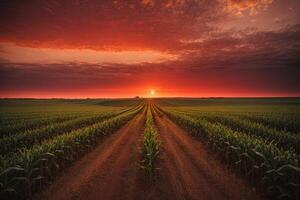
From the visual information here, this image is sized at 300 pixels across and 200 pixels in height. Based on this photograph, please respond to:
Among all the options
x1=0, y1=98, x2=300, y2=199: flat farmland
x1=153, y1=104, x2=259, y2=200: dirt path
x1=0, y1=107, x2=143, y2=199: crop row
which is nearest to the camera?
x1=0, y1=107, x2=143, y2=199: crop row

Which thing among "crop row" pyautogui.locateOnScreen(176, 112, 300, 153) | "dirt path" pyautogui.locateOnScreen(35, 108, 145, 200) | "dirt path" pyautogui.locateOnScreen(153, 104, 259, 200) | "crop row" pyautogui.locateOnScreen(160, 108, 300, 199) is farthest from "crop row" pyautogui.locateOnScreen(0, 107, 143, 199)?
"crop row" pyautogui.locateOnScreen(176, 112, 300, 153)

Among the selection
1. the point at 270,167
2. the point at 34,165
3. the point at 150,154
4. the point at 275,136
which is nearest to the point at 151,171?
the point at 150,154

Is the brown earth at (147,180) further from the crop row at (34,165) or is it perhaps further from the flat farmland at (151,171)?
the crop row at (34,165)

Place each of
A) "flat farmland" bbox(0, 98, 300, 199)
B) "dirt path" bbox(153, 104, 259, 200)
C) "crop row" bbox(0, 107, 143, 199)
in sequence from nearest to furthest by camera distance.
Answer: "crop row" bbox(0, 107, 143, 199)
"flat farmland" bbox(0, 98, 300, 199)
"dirt path" bbox(153, 104, 259, 200)

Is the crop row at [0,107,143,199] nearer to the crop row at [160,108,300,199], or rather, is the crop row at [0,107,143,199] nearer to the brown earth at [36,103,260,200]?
the brown earth at [36,103,260,200]

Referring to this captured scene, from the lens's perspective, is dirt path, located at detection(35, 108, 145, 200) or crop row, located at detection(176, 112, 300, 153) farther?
crop row, located at detection(176, 112, 300, 153)

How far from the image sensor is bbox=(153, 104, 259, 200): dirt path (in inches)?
264

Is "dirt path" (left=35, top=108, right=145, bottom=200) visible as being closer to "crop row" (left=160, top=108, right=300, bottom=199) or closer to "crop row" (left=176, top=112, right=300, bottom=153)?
"crop row" (left=160, top=108, right=300, bottom=199)

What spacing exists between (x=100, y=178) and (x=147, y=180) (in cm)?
217

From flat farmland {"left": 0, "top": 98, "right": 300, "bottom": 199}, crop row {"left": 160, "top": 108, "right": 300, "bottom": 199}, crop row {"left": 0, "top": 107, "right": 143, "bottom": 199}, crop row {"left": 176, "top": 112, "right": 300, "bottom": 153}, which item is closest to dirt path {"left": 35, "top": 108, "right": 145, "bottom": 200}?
flat farmland {"left": 0, "top": 98, "right": 300, "bottom": 199}

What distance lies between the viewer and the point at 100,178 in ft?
27.0

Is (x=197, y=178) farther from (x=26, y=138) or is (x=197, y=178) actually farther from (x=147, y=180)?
(x=26, y=138)

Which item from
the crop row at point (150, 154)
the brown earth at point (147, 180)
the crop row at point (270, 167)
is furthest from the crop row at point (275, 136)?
the crop row at point (150, 154)

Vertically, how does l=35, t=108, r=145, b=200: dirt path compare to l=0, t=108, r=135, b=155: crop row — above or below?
below
